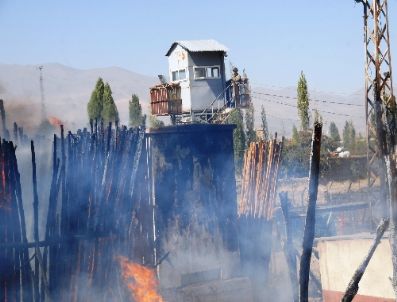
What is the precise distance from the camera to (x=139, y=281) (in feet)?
31.8

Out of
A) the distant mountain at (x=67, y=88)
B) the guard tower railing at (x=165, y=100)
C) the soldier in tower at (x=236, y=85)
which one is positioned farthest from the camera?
the distant mountain at (x=67, y=88)

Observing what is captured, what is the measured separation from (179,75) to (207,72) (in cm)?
184

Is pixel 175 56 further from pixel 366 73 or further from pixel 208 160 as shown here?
A: pixel 208 160

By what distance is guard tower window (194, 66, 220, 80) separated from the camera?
3062 cm

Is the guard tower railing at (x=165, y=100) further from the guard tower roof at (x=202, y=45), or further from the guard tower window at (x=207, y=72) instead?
the guard tower roof at (x=202, y=45)

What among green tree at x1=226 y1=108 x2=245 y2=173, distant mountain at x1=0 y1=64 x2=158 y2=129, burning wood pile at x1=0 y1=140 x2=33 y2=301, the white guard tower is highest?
distant mountain at x1=0 y1=64 x2=158 y2=129

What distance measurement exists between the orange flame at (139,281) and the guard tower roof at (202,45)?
22005mm

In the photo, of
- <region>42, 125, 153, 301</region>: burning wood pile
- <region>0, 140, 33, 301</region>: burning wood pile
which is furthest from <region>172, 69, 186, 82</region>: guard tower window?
<region>0, 140, 33, 301</region>: burning wood pile

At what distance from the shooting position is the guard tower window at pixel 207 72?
30625 millimetres

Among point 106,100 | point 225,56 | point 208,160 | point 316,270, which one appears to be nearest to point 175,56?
point 225,56

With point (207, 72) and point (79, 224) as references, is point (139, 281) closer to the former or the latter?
point (79, 224)

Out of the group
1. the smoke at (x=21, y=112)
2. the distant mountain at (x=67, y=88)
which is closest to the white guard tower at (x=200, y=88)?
the smoke at (x=21, y=112)

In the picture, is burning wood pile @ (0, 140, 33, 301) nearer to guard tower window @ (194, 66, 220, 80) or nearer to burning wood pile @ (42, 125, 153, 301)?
burning wood pile @ (42, 125, 153, 301)

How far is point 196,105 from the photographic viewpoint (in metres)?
29.8
